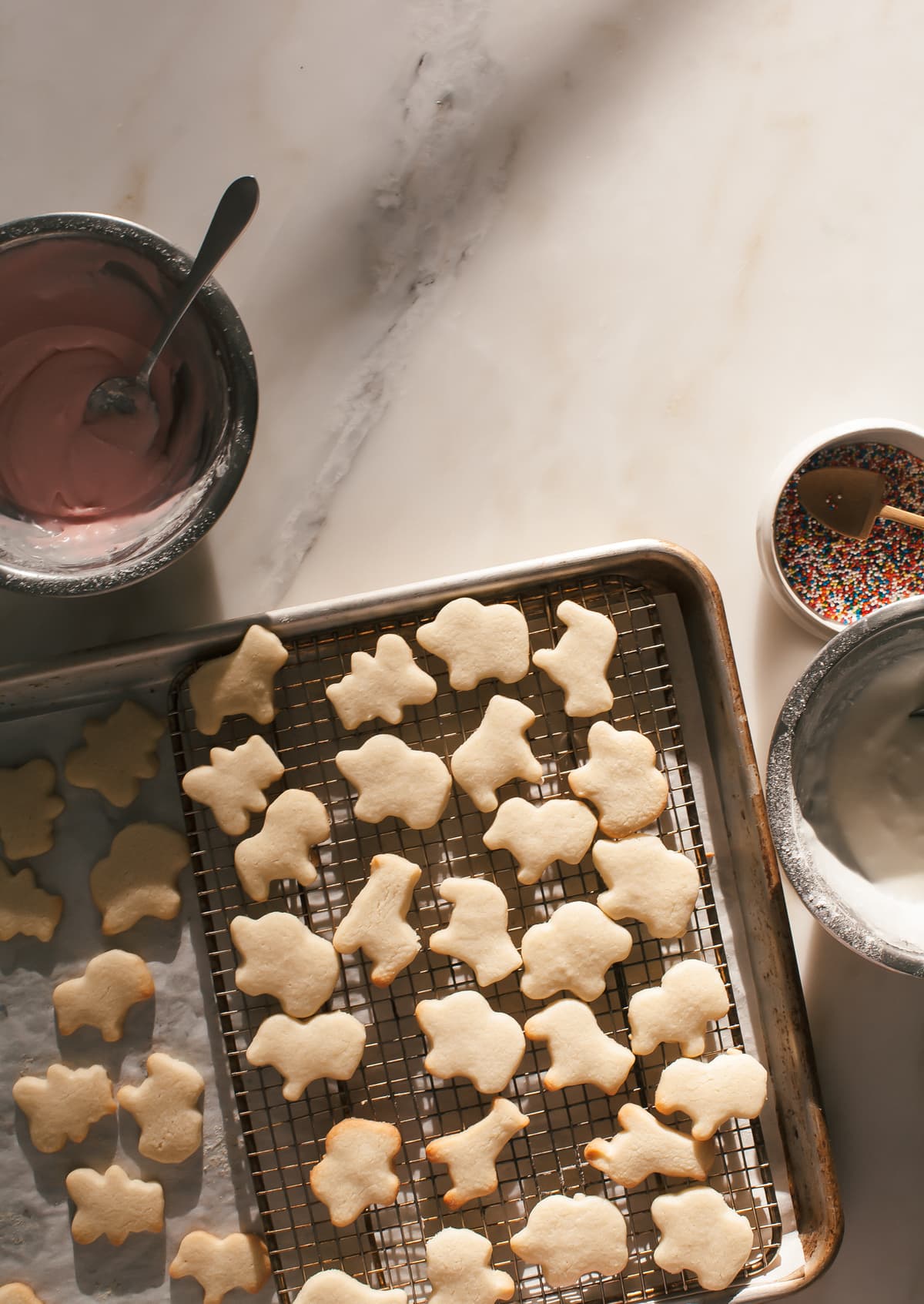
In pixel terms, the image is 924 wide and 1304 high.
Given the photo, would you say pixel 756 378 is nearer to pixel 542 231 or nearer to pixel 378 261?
pixel 542 231

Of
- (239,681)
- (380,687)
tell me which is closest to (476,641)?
(380,687)

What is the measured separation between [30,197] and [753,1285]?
1.36 m

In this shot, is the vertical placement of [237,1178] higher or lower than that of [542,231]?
lower

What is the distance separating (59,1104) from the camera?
3.48 feet

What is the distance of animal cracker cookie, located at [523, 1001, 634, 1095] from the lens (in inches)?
40.7

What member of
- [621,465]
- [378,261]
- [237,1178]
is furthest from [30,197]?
[237,1178]

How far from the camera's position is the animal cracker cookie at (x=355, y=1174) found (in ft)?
3.36

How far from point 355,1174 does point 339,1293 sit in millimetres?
115

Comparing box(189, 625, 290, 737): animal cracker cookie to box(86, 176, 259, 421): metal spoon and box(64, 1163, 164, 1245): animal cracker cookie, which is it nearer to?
box(86, 176, 259, 421): metal spoon

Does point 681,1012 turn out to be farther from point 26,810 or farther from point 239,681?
point 26,810

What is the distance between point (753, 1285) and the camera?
3.45ft

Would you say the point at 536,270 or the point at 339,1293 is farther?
the point at 536,270

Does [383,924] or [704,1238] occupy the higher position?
[383,924]

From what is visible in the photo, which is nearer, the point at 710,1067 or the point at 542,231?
the point at 710,1067
